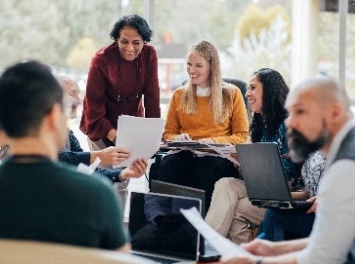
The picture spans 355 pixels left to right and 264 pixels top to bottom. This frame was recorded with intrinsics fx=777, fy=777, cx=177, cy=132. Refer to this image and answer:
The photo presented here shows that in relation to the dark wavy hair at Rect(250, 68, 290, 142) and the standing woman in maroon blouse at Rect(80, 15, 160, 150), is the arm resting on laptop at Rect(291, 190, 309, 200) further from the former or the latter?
the standing woman in maroon blouse at Rect(80, 15, 160, 150)

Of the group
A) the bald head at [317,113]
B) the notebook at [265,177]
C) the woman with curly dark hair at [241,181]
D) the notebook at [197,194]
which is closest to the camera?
the bald head at [317,113]

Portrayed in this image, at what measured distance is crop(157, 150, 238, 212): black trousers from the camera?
4.76 metres

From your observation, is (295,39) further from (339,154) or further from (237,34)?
(339,154)

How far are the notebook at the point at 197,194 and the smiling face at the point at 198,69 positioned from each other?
4.55 ft

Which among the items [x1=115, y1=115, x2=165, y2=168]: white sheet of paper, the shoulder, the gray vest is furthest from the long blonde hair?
the shoulder

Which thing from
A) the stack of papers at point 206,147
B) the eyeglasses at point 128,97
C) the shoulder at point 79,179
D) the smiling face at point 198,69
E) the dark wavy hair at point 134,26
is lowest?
the stack of papers at point 206,147

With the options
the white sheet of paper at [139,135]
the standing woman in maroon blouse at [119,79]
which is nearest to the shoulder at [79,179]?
the white sheet of paper at [139,135]

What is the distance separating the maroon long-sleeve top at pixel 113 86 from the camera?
5031 mm

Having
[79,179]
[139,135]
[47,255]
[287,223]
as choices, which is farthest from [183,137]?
[47,255]

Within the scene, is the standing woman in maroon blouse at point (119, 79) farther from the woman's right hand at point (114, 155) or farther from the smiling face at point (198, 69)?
the woman's right hand at point (114, 155)

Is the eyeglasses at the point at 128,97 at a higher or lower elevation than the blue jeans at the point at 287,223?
higher

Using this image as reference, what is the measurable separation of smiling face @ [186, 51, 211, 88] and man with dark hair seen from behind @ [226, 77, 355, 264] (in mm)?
2387

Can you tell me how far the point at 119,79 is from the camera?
5051 millimetres

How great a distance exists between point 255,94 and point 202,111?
509 millimetres
